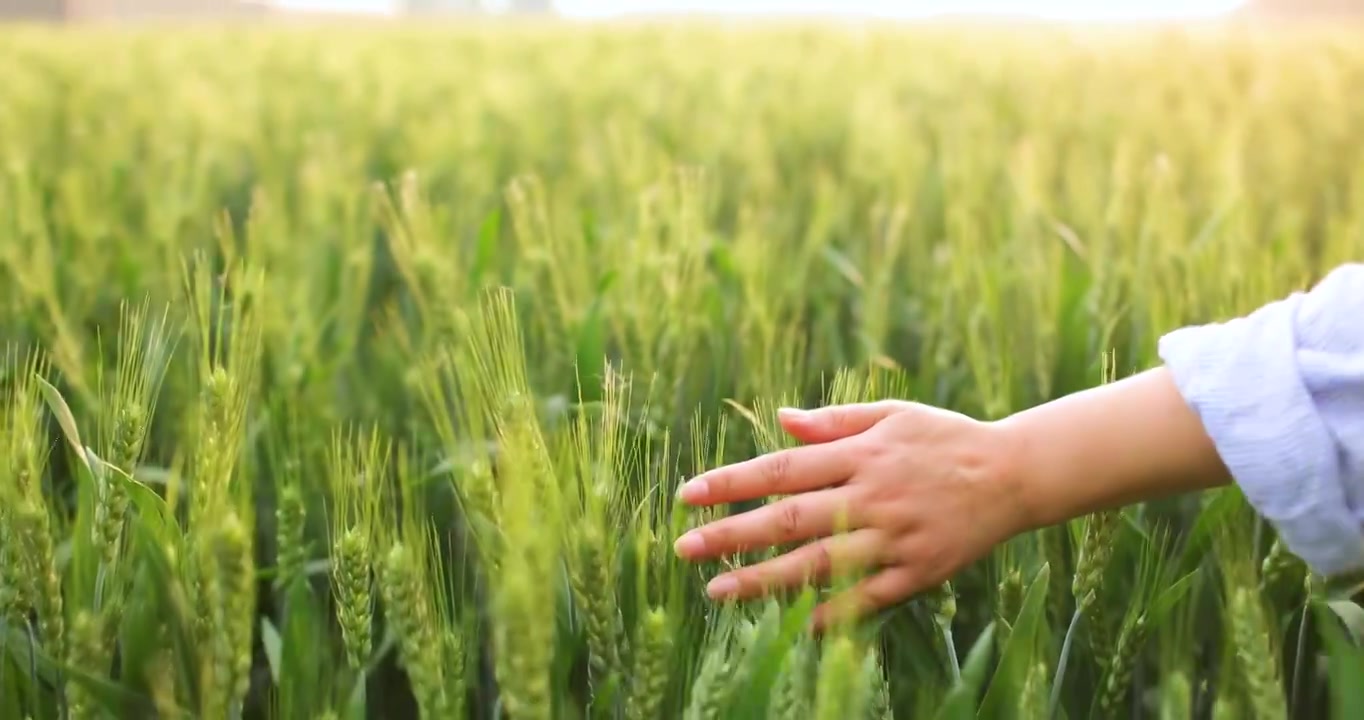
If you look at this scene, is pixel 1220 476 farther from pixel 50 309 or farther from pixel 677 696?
pixel 50 309

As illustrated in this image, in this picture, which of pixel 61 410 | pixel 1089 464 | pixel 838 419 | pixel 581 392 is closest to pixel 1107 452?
pixel 1089 464

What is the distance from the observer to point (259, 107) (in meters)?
1.90

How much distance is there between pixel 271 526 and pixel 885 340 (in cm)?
46

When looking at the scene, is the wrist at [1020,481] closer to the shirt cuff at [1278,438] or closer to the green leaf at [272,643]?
the shirt cuff at [1278,438]

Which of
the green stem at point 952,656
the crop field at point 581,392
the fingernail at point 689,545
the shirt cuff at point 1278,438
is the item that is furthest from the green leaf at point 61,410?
the shirt cuff at point 1278,438

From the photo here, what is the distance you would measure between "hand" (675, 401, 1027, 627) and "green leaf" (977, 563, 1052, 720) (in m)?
0.04

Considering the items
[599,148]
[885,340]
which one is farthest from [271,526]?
[599,148]

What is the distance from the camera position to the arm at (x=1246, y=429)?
0.50 meters

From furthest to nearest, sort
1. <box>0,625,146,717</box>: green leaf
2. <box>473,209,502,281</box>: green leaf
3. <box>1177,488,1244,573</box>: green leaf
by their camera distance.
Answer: <box>473,209,502,281</box>: green leaf → <box>1177,488,1244,573</box>: green leaf → <box>0,625,146,717</box>: green leaf

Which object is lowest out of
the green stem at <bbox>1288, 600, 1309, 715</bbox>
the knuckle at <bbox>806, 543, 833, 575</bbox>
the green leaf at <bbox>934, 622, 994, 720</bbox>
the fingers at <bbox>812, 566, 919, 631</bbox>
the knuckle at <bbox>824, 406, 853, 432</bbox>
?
the green stem at <bbox>1288, 600, 1309, 715</bbox>

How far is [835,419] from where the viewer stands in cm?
55

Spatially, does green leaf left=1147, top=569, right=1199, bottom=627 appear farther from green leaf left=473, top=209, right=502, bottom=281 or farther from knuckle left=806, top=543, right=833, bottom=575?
green leaf left=473, top=209, right=502, bottom=281

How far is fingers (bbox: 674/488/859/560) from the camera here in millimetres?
516

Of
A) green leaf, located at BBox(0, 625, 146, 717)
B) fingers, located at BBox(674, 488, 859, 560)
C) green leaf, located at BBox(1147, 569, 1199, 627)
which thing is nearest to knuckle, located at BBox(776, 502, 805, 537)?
fingers, located at BBox(674, 488, 859, 560)
